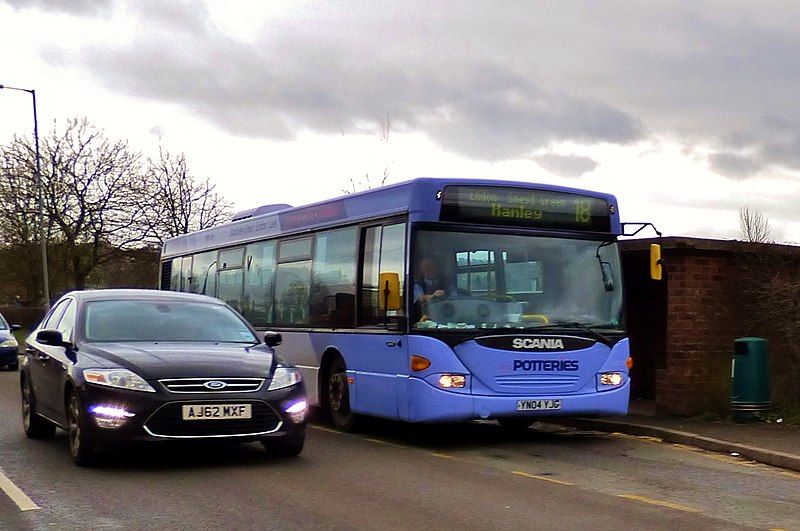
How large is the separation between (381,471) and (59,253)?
42.0 meters

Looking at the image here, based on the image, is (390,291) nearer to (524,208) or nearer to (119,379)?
(524,208)

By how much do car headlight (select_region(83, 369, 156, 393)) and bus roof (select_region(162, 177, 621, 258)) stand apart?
3.71 m

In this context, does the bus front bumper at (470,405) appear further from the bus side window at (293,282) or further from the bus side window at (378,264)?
the bus side window at (293,282)

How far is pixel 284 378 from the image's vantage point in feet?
31.5

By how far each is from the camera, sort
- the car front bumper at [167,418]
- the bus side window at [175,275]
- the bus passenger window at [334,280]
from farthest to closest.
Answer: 1. the bus side window at [175,275]
2. the bus passenger window at [334,280]
3. the car front bumper at [167,418]

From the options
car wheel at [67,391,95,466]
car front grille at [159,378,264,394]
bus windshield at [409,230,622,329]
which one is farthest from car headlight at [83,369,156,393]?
bus windshield at [409,230,622,329]

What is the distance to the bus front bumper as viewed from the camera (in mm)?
11242

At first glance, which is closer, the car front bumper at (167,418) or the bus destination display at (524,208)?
the car front bumper at (167,418)

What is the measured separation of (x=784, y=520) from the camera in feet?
25.1

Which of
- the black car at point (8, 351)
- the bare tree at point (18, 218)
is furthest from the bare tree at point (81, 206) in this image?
the black car at point (8, 351)

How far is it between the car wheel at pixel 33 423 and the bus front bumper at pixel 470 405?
3.75m

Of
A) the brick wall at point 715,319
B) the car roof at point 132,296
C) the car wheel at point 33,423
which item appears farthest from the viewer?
the brick wall at point 715,319

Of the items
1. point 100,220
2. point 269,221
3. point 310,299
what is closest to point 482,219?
point 310,299

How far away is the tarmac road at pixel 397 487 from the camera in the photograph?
24.2 ft
